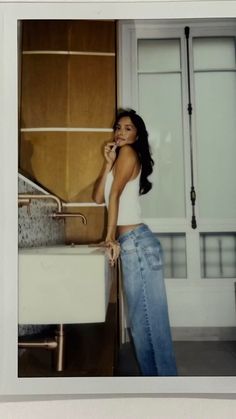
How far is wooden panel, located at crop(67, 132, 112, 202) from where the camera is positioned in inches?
36.9

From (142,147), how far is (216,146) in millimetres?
174

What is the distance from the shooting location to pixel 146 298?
94 centimetres

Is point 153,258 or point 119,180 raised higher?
point 119,180

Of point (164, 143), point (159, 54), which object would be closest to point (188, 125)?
point (164, 143)

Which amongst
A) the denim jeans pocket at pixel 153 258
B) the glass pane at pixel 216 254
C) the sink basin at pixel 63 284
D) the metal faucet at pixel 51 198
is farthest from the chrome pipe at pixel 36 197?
the glass pane at pixel 216 254

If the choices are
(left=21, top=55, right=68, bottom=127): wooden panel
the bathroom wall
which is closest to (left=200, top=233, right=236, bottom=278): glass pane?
the bathroom wall

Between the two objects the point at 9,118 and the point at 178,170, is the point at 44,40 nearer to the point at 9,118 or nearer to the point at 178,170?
the point at 9,118

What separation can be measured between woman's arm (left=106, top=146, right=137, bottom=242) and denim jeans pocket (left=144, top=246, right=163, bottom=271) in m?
0.09

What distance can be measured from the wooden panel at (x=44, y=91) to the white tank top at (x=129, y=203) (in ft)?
0.68

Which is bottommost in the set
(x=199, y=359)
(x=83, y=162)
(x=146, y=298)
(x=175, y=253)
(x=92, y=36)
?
(x=199, y=359)

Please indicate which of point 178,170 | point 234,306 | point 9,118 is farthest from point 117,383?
point 9,118

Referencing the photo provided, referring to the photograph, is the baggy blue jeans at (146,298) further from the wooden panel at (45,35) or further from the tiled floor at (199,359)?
the wooden panel at (45,35)

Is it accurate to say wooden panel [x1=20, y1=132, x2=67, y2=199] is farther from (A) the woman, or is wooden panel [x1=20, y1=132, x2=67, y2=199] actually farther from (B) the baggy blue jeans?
(B) the baggy blue jeans

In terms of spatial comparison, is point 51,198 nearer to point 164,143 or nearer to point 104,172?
Result: point 104,172
